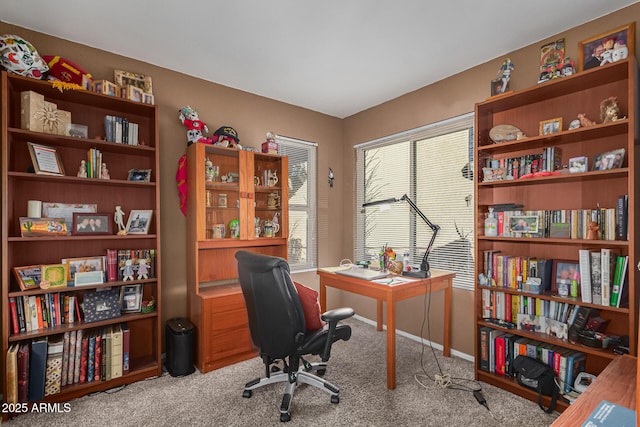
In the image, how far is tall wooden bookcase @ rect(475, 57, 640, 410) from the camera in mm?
1794

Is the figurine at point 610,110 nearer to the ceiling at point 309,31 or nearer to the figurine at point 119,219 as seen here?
the ceiling at point 309,31

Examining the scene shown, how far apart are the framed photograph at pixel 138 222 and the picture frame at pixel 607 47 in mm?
3326

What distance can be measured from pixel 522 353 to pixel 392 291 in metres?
1.01

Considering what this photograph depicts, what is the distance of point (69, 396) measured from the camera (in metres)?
2.16

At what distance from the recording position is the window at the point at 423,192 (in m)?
2.95

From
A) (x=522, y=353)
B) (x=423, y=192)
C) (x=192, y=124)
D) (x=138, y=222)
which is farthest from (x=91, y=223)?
(x=522, y=353)

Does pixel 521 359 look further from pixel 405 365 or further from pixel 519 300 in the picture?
pixel 405 365

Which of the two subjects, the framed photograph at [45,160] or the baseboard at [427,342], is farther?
the baseboard at [427,342]

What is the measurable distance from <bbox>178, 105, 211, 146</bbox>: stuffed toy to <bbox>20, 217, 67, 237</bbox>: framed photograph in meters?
1.18

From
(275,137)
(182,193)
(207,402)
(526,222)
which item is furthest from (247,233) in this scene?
(526,222)

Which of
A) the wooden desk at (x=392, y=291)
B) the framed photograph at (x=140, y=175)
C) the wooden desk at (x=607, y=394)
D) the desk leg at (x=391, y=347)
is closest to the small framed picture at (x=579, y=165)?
the wooden desk at (x=607, y=394)

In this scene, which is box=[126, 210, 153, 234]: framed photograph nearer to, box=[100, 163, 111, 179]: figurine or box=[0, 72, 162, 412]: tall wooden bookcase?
box=[0, 72, 162, 412]: tall wooden bookcase

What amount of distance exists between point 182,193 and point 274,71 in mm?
1392

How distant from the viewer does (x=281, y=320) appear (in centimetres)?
191
